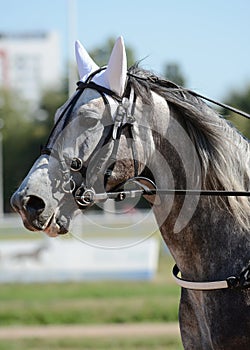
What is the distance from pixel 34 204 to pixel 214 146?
932 mm

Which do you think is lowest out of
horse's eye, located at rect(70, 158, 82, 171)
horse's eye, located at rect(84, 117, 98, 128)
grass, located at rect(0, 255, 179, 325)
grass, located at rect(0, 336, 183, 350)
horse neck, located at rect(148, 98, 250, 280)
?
grass, located at rect(0, 255, 179, 325)

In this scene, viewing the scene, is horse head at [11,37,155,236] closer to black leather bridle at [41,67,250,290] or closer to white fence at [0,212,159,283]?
black leather bridle at [41,67,250,290]

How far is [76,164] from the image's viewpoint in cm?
373

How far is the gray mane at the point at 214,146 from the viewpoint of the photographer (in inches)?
155

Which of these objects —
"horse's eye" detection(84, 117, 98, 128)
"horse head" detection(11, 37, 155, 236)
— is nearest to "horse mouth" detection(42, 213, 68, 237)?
"horse head" detection(11, 37, 155, 236)

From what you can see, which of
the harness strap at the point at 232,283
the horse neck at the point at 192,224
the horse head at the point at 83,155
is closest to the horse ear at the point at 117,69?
the horse head at the point at 83,155

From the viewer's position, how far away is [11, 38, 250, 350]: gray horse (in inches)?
148

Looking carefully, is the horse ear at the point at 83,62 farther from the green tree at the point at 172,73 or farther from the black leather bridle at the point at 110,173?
the green tree at the point at 172,73

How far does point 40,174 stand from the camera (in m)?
3.66

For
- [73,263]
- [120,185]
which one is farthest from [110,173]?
[73,263]

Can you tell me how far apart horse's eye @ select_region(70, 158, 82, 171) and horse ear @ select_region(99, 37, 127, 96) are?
393mm

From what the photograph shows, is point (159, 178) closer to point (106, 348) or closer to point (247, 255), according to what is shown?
point (247, 255)

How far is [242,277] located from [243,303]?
126mm

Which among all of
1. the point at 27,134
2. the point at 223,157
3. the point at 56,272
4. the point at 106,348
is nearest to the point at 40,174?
the point at 223,157
